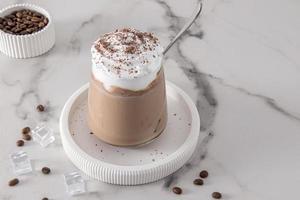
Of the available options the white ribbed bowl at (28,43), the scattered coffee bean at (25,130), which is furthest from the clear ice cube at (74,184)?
the white ribbed bowl at (28,43)

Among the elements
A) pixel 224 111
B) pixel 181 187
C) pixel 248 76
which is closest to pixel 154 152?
pixel 181 187

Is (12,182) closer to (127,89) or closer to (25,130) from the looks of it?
(25,130)

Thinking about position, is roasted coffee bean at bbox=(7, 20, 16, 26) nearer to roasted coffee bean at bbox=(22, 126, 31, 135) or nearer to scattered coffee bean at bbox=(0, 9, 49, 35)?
scattered coffee bean at bbox=(0, 9, 49, 35)

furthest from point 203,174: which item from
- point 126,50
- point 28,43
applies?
point 28,43

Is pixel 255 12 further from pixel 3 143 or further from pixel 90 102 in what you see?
pixel 3 143

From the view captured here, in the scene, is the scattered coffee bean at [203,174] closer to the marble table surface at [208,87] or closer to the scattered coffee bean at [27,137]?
the marble table surface at [208,87]

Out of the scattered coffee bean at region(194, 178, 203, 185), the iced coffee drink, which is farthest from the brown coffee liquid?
the scattered coffee bean at region(194, 178, 203, 185)

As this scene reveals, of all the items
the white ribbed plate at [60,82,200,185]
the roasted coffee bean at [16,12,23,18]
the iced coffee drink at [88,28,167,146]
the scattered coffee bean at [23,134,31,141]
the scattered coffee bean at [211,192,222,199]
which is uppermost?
the iced coffee drink at [88,28,167,146]
